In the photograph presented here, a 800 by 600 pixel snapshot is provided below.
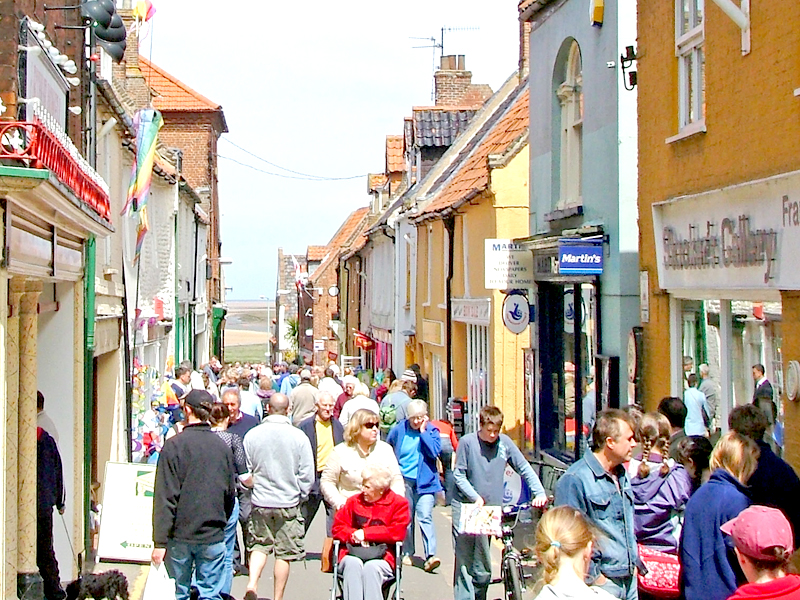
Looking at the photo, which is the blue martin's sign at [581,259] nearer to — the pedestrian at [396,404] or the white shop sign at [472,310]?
the pedestrian at [396,404]

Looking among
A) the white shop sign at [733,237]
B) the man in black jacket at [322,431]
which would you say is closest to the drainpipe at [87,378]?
the man in black jacket at [322,431]

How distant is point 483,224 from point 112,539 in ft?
35.4

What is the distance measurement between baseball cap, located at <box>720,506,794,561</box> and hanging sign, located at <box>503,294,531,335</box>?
11379 millimetres

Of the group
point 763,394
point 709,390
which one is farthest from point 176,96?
point 763,394

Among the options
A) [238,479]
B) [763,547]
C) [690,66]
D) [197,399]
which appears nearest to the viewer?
[763,547]

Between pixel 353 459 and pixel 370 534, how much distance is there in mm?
1198

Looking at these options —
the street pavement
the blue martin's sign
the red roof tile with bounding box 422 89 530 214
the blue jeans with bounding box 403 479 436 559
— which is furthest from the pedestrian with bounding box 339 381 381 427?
the red roof tile with bounding box 422 89 530 214

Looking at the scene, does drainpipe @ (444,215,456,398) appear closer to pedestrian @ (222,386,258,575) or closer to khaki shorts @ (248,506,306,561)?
pedestrian @ (222,386,258,575)

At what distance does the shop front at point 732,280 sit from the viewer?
8.34 meters

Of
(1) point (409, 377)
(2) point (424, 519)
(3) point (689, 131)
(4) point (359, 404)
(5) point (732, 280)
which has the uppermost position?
(3) point (689, 131)

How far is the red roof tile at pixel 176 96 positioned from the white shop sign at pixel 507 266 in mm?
A: 28567

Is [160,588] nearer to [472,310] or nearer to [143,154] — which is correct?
[143,154]

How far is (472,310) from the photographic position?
20.0 metres

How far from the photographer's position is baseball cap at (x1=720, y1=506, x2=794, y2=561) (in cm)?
450
